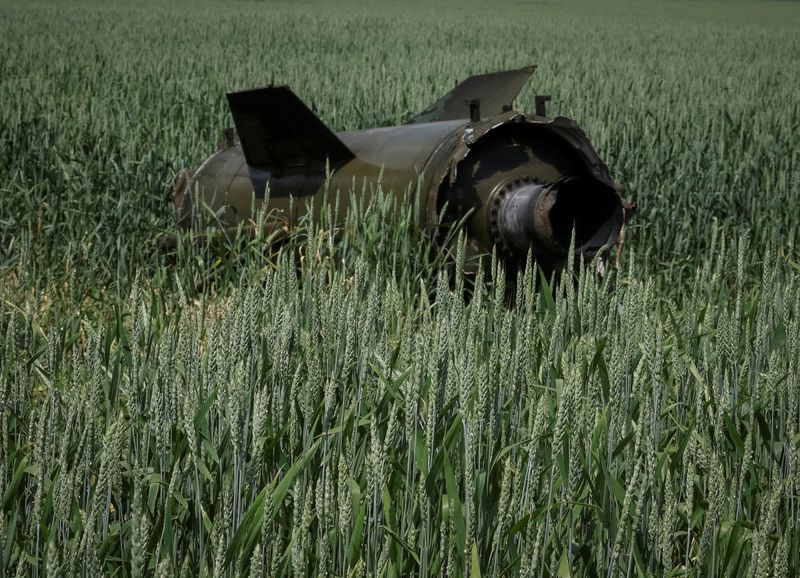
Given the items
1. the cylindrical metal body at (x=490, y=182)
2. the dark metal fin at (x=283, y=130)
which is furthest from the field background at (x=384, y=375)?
the dark metal fin at (x=283, y=130)

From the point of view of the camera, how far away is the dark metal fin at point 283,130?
4.26m

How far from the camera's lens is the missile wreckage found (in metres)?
3.83

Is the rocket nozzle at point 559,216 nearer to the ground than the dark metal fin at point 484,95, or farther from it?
nearer to the ground

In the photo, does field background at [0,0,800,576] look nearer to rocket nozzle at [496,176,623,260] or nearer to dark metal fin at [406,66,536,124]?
rocket nozzle at [496,176,623,260]

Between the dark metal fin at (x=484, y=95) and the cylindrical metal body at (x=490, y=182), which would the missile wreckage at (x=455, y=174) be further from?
the dark metal fin at (x=484, y=95)

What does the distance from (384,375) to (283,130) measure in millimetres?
2633

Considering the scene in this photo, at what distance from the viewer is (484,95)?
509cm

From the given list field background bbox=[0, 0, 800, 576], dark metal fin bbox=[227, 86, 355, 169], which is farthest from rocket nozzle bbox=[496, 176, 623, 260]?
dark metal fin bbox=[227, 86, 355, 169]

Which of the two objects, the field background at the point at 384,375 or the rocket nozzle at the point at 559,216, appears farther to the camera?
the rocket nozzle at the point at 559,216

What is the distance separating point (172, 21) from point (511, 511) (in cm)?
2000

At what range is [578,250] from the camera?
3.95 metres

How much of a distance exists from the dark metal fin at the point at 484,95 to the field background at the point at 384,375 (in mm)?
1100

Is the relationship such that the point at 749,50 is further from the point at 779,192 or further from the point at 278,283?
the point at 278,283

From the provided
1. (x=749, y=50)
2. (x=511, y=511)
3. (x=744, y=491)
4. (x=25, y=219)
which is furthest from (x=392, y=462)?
(x=749, y=50)
